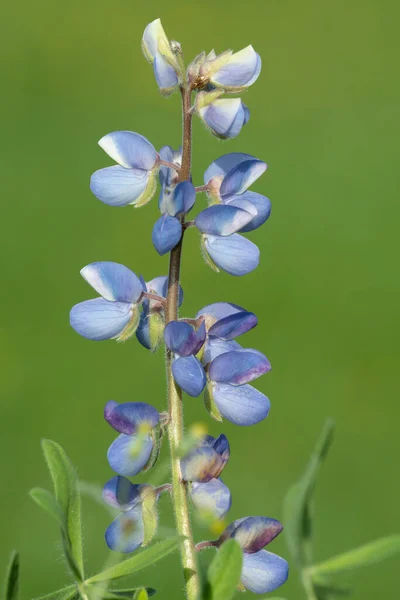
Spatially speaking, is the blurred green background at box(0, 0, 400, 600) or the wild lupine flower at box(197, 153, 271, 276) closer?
the wild lupine flower at box(197, 153, 271, 276)

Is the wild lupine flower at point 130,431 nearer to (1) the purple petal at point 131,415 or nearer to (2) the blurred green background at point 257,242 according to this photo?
(1) the purple petal at point 131,415

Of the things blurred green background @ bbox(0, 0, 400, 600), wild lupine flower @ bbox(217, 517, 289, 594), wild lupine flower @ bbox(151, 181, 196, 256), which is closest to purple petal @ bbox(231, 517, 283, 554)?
wild lupine flower @ bbox(217, 517, 289, 594)

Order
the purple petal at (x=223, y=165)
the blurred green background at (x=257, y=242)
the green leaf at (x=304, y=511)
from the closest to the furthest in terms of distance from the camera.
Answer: the green leaf at (x=304, y=511), the purple petal at (x=223, y=165), the blurred green background at (x=257, y=242)

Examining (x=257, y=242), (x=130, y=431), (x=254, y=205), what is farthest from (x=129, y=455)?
(x=257, y=242)

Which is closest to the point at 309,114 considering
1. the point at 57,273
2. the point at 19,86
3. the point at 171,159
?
the point at 19,86

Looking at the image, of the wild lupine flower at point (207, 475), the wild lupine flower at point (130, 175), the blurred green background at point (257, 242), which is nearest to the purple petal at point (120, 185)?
the wild lupine flower at point (130, 175)

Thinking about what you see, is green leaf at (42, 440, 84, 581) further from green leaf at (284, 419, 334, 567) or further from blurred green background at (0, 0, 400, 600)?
blurred green background at (0, 0, 400, 600)
